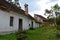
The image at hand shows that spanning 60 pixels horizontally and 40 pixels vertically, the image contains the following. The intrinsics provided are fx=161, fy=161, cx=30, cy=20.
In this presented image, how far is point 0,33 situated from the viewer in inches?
696

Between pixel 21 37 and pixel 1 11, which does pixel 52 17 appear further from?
pixel 21 37

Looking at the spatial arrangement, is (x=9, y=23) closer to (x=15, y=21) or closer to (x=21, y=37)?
(x=15, y=21)

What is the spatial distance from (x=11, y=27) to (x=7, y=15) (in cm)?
204

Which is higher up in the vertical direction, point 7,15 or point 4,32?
point 7,15

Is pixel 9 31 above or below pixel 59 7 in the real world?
below

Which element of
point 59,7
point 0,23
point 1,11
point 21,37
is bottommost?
point 21,37

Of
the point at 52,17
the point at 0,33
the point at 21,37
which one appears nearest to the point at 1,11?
the point at 0,33

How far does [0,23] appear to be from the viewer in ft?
58.5

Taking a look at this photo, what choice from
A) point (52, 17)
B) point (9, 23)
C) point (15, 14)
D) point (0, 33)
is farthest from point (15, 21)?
point (52, 17)

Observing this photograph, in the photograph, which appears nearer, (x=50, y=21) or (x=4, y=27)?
(x=4, y=27)

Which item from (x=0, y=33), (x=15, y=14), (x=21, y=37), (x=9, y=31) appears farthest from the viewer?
(x=15, y=14)

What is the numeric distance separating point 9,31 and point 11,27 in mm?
842

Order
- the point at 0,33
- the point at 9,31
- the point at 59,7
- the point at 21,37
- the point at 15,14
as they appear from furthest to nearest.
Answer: the point at 59,7, the point at 15,14, the point at 9,31, the point at 0,33, the point at 21,37

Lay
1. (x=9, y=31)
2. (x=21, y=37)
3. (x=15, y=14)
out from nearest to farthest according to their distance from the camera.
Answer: (x=21, y=37) → (x=9, y=31) → (x=15, y=14)
